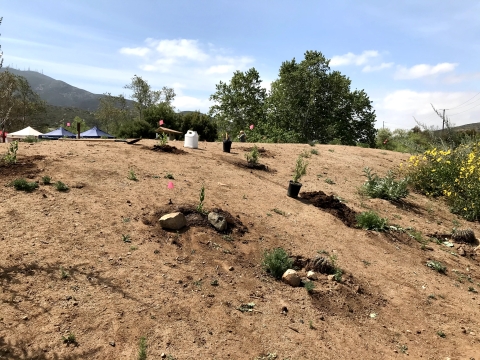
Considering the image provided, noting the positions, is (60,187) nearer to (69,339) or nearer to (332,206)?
(69,339)

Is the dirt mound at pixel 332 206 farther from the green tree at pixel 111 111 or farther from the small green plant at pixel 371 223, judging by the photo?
the green tree at pixel 111 111

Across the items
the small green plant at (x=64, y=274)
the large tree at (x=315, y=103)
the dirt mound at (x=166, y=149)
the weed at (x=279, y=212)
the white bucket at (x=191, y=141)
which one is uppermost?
the large tree at (x=315, y=103)

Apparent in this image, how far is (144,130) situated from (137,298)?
26.7 meters

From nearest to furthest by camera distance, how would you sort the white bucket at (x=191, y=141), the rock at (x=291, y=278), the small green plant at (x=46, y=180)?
the rock at (x=291, y=278)
the small green plant at (x=46, y=180)
the white bucket at (x=191, y=141)

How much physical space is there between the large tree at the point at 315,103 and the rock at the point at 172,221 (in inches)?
950

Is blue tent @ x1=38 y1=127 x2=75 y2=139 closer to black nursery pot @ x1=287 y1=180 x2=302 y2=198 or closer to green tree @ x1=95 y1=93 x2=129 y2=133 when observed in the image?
black nursery pot @ x1=287 y1=180 x2=302 y2=198

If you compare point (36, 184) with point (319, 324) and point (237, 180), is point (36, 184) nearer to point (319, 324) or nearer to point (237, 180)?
point (237, 180)

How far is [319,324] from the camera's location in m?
3.65

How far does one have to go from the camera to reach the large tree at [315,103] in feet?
92.7

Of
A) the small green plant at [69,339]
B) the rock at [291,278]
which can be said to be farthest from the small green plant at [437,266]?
the small green plant at [69,339]

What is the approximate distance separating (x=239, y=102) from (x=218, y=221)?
1192 inches

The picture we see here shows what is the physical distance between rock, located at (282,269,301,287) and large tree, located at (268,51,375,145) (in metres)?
24.5

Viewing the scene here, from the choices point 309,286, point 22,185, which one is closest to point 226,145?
point 22,185

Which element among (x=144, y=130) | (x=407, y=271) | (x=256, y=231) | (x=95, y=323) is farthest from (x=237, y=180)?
(x=144, y=130)
